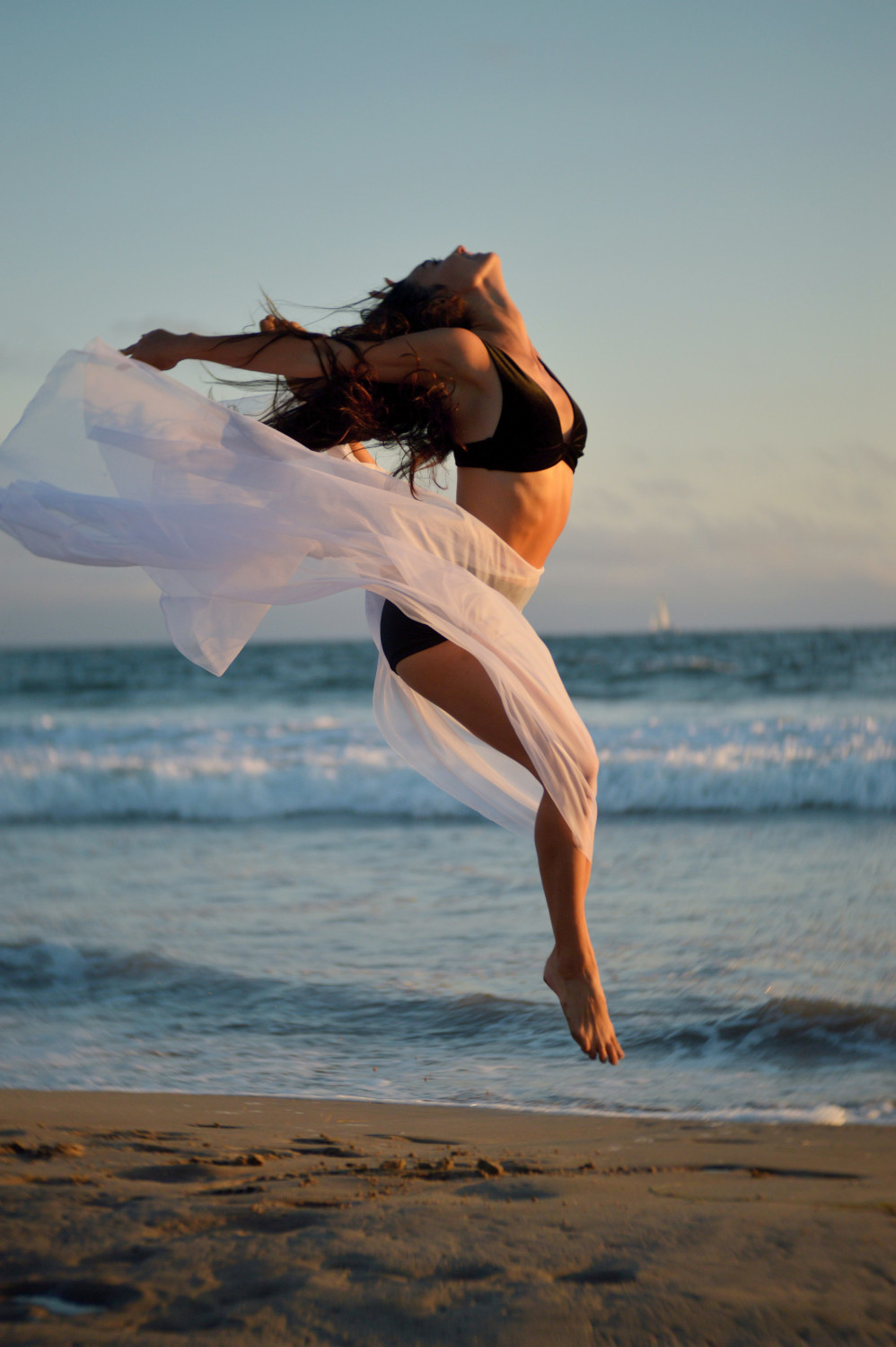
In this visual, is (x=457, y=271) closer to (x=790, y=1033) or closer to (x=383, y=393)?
(x=383, y=393)

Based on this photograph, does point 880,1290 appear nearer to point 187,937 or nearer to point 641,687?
point 187,937

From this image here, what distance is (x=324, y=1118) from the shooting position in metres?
3.41

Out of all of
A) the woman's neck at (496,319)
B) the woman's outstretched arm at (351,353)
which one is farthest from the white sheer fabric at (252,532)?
the woman's neck at (496,319)

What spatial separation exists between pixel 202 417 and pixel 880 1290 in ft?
8.80

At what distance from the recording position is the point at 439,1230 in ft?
7.79

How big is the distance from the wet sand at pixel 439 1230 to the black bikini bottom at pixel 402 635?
1.42m

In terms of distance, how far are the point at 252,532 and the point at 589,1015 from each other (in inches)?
63.2

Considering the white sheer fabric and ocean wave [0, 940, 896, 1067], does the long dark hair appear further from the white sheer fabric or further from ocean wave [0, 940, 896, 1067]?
ocean wave [0, 940, 896, 1067]

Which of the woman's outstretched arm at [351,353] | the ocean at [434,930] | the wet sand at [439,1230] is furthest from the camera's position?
the ocean at [434,930]

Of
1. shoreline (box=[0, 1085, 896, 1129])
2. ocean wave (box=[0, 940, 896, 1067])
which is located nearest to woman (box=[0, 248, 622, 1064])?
shoreline (box=[0, 1085, 896, 1129])

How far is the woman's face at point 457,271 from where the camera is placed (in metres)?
3.10

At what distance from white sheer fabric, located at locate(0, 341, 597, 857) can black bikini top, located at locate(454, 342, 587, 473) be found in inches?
7.1

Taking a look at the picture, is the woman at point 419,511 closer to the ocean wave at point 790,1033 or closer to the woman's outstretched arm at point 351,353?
the woman's outstretched arm at point 351,353

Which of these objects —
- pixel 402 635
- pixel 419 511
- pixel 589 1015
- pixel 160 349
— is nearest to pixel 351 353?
pixel 419 511
